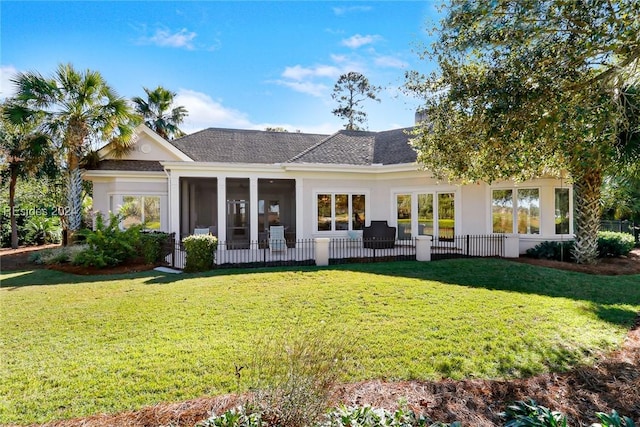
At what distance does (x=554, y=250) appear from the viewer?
43.3 feet

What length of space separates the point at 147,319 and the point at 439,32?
8869 millimetres

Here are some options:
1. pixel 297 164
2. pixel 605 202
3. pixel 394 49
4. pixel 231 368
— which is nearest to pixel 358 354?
pixel 231 368

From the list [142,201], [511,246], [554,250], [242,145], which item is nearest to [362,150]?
[242,145]

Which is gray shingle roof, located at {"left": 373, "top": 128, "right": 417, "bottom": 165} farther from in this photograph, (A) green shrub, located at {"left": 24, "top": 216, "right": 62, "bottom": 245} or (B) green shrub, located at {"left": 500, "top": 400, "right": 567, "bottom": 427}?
(A) green shrub, located at {"left": 24, "top": 216, "right": 62, "bottom": 245}

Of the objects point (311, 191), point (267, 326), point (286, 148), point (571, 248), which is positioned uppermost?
point (286, 148)

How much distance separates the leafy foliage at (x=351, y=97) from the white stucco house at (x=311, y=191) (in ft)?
63.1

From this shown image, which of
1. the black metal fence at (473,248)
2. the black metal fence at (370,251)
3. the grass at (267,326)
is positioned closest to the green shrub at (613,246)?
the grass at (267,326)

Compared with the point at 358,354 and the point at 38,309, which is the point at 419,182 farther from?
the point at 38,309

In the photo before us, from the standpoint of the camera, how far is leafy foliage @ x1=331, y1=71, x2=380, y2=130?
3906cm

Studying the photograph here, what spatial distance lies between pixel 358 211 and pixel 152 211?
36.6 feet

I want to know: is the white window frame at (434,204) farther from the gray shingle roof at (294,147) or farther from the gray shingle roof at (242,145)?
the gray shingle roof at (242,145)

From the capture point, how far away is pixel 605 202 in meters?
18.6

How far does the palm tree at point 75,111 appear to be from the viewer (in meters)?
Result: 14.9

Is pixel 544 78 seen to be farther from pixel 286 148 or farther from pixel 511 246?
pixel 286 148
